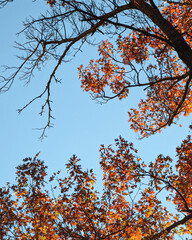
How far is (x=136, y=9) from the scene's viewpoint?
7215 millimetres

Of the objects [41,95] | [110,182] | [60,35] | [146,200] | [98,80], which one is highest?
[98,80]

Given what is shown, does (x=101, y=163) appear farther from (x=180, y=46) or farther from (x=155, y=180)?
(x=180, y=46)

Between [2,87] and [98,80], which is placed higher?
[98,80]

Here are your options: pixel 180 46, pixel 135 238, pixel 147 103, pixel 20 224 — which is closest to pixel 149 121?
pixel 147 103

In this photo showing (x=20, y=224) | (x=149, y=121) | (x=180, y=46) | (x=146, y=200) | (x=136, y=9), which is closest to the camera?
(x=180, y=46)

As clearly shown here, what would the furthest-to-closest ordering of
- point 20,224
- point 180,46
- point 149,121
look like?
point 149,121, point 20,224, point 180,46

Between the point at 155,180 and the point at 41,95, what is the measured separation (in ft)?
17.5

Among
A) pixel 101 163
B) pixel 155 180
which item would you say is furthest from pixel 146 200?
pixel 101 163

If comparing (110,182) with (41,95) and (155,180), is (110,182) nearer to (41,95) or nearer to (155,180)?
(155,180)

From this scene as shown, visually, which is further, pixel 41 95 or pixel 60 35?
pixel 41 95

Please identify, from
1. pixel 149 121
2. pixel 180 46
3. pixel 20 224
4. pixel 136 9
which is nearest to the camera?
pixel 180 46

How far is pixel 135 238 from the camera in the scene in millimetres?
7996

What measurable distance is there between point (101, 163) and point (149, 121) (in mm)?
4130

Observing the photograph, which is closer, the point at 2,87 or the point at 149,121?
the point at 2,87
